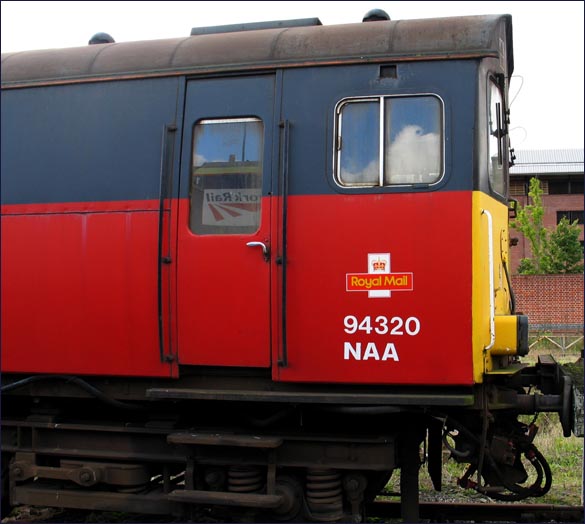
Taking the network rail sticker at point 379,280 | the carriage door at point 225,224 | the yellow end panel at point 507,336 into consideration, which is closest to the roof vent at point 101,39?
the carriage door at point 225,224

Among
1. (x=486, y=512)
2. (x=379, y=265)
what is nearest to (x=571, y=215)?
(x=486, y=512)

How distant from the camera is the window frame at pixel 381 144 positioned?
4.79m

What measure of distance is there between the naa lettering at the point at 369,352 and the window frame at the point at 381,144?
42.5 inches

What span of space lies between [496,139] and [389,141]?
1.06 metres

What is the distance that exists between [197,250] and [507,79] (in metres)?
3.13

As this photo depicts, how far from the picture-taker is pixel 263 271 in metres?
4.93

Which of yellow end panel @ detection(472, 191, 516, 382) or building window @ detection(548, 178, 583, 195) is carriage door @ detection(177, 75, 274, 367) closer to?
yellow end panel @ detection(472, 191, 516, 382)

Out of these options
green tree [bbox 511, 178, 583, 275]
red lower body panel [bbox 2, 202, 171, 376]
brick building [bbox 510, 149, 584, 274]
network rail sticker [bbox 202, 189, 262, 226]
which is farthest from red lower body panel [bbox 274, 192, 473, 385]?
brick building [bbox 510, 149, 584, 274]

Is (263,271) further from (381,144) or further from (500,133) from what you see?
(500,133)

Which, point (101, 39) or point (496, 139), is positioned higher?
point (101, 39)

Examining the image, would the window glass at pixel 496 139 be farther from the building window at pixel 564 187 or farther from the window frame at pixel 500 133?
the building window at pixel 564 187

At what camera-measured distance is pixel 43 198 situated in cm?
546

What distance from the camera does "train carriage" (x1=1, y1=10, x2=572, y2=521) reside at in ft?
15.7

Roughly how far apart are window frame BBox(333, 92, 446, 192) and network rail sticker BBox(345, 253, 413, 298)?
0.49 meters
